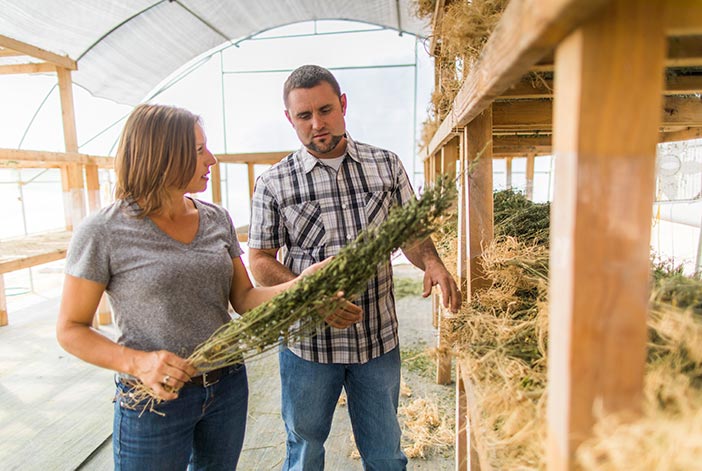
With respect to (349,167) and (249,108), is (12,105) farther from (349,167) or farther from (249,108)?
(349,167)

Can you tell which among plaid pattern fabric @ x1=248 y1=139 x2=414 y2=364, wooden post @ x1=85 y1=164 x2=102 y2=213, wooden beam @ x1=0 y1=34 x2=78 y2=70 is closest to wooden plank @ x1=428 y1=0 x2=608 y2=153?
plaid pattern fabric @ x1=248 y1=139 x2=414 y2=364

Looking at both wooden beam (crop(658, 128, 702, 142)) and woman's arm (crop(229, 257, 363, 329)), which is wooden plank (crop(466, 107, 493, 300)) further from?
wooden beam (crop(658, 128, 702, 142))

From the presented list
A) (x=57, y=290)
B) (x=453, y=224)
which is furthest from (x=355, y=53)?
(x=57, y=290)

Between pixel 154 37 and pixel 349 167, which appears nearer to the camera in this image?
pixel 349 167

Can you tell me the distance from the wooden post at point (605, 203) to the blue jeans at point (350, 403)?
4.17ft

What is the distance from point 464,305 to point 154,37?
659cm

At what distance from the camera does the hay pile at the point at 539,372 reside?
0.55m

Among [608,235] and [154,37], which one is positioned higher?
[154,37]

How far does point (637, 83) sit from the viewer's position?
1.70 ft

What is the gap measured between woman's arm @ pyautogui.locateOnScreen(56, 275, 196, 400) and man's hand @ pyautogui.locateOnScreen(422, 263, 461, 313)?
32.3 inches

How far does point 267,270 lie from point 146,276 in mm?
518

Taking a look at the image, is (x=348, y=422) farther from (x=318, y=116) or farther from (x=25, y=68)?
(x=25, y=68)

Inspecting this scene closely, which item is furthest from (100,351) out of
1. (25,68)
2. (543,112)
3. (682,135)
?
(25,68)

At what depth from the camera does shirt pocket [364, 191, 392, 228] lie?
1.80 metres
